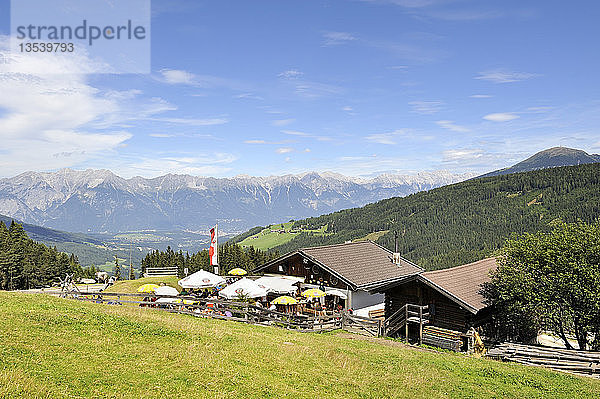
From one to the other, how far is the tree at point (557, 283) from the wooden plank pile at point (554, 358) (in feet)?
7.38

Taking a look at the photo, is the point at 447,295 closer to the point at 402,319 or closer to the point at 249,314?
the point at 402,319

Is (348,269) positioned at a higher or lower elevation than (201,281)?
higher

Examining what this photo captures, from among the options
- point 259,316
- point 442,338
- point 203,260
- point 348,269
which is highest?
point 348,269

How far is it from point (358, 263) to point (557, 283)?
18461mm

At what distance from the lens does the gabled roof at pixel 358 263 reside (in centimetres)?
3772

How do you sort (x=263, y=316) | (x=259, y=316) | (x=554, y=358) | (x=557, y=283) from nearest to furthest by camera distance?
(x=554, y=358), (x=557, y=283), (x=259, y=316), (x=263, y=316)

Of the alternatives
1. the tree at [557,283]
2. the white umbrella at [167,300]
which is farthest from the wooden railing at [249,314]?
the tree at [557,283]

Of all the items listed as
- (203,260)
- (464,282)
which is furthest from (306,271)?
(203,260)

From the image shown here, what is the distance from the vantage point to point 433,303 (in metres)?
30.8

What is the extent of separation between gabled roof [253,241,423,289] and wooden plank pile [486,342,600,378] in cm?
1336

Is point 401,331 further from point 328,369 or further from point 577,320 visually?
point 328,369

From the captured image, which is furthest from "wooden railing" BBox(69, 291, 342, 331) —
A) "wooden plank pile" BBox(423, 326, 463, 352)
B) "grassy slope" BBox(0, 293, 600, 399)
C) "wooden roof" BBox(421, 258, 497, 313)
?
"wooden roof" BBox(421, 258, 497, 313)

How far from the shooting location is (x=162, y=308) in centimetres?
3048

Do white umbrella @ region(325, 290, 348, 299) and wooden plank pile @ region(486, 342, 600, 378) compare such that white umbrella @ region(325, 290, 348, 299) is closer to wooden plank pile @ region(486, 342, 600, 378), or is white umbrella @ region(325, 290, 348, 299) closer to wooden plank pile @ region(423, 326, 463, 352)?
wooden plank pile @ region(423, 326, 463, 352)
